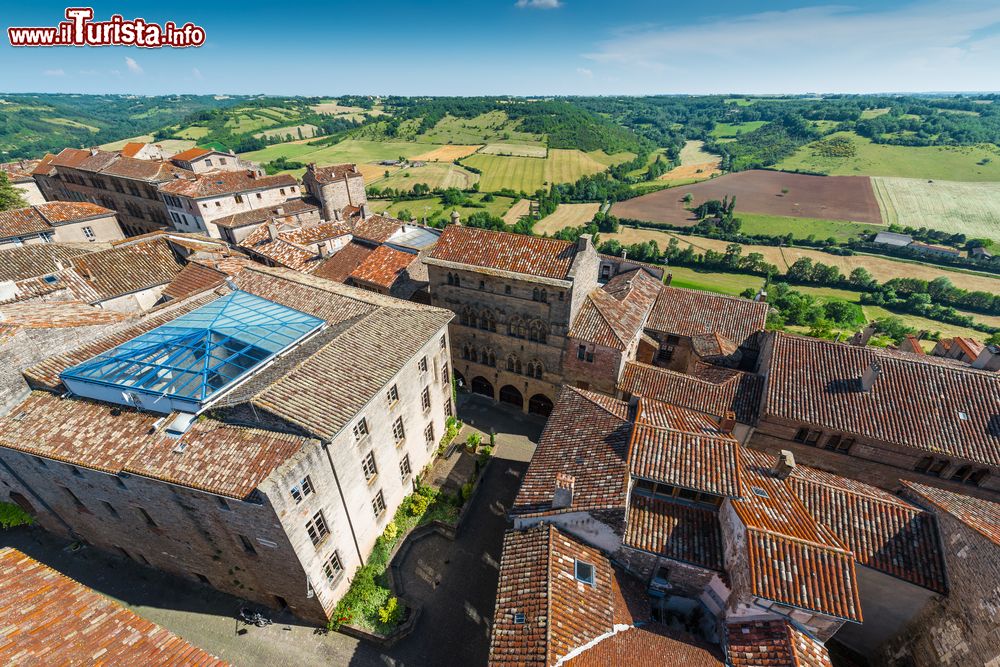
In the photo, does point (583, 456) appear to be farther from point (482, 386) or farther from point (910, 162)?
point (910, 162)

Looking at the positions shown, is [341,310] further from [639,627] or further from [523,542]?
[639,627]

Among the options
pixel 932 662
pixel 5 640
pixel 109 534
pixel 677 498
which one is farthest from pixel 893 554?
pixel 109 534

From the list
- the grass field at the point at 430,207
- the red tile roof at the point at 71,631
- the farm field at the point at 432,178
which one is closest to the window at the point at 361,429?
the red tile roof at the point at 71,631

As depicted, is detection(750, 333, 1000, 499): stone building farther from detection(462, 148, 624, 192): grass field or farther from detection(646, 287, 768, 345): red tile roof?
detection(462, 148, 624, 192): grass field

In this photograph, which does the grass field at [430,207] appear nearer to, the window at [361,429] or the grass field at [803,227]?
the grass field at [803,227]

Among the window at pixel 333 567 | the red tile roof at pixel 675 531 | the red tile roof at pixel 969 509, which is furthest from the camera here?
the window at pixel 333 567

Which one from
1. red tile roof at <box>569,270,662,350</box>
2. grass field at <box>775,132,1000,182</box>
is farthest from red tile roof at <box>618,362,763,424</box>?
grass field at <box>775,132,1000,182</box>

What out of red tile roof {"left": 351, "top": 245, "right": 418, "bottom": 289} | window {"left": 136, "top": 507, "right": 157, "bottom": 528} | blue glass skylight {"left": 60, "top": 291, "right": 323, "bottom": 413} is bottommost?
window {"left": 136, "top": 507, "right": 157, "bottom": 528}
